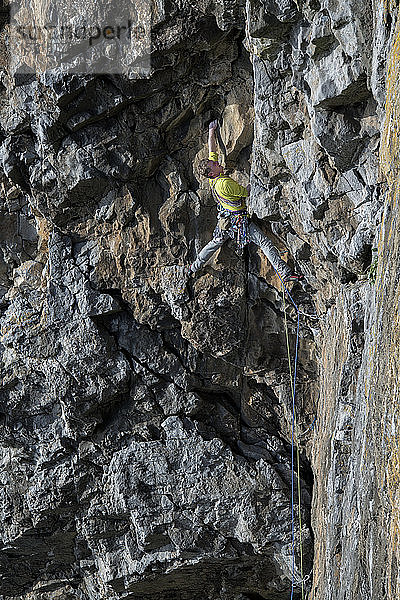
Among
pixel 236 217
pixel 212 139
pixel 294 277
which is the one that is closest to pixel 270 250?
pixel 294 277

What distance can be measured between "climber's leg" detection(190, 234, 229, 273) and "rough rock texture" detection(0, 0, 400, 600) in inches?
12.4

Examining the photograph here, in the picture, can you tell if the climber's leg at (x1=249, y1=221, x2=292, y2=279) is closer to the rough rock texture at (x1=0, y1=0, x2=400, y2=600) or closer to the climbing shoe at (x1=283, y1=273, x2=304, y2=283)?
the climbing shoe at (x1=283, y1=273, x2=304, y2=283)

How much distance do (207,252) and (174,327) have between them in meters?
1.80

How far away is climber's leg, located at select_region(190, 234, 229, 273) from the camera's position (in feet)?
31.9

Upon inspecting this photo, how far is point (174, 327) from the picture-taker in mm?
11273

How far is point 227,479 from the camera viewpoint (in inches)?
440

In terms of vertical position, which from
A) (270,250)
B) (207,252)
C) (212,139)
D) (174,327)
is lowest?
(174,327)

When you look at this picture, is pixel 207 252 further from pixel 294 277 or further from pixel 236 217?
pixel 294 277

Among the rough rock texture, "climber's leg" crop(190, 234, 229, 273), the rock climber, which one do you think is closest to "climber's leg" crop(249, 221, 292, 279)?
the rock climber

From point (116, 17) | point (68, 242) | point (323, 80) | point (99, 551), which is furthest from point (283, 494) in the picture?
point (116, 17)

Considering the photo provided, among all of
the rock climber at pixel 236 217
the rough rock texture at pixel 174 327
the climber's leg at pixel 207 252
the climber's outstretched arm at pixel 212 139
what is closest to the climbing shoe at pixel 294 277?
the rock climber at pixel 236 217

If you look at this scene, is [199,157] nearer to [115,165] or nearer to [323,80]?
[115,165]

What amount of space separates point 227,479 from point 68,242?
189 inches

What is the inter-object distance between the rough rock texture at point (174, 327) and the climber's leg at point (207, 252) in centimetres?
31
